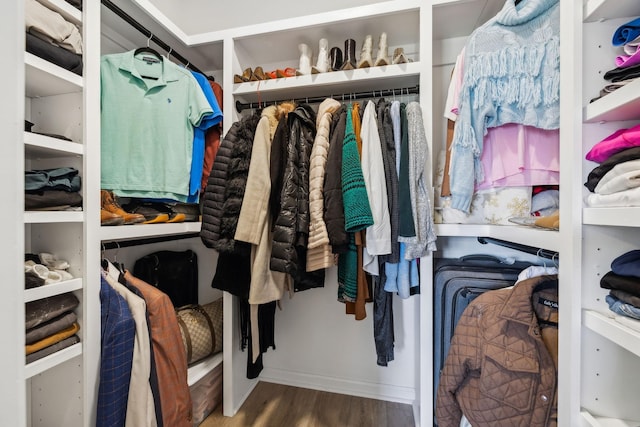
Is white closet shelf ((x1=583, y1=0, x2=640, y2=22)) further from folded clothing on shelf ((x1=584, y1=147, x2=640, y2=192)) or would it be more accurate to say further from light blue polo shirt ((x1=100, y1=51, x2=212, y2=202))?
light blue polo shirt ((x1=100, y1=51, x2=212, y2=202))

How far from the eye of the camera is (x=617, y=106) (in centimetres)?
49

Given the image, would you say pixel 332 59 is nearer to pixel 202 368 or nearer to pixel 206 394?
pixel 202 368

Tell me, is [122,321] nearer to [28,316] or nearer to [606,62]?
[28,316]

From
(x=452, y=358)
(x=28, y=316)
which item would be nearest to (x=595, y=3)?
(x=452, y=358)

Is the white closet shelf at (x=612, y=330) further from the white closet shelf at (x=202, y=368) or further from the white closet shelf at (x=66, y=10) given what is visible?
the white closet shelf at (x=66, y=10)

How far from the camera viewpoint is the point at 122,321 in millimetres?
894

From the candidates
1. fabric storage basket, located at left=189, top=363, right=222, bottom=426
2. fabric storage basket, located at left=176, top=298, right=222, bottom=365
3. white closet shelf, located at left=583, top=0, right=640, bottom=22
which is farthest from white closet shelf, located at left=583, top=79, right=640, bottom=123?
fabric storage basket, located at left=189, top=363, right=222, bottom=426

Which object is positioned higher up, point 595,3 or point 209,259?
point 595,3

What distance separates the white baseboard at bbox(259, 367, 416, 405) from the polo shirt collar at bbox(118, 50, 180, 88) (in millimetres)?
1702

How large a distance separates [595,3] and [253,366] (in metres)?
1.67

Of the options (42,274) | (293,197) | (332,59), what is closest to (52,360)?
(42,274)

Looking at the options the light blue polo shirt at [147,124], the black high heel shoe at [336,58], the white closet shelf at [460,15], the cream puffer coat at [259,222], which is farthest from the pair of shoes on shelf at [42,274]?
the white closet shelf at [460,15]

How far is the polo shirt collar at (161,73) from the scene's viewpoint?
3.64 ft

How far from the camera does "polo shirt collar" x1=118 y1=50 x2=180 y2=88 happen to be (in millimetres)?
1109
